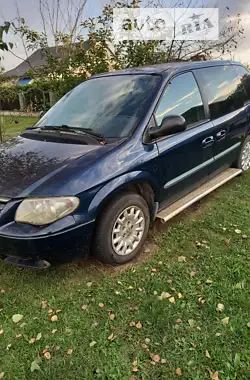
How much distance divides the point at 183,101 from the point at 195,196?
1125mm

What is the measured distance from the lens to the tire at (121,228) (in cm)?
279

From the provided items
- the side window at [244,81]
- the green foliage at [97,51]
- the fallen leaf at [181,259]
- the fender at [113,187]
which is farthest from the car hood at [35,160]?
the green foliage at [97,51]

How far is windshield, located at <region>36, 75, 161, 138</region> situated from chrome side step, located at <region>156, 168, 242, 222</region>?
1.00 m

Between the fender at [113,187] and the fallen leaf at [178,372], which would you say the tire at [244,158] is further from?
the fallen leaf at [178,372]

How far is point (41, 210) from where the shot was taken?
8.12 ft

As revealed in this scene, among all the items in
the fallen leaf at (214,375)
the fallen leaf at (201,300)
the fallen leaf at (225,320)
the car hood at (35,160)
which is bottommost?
the fallen leaf at (201,300)

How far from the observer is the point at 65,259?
267cm

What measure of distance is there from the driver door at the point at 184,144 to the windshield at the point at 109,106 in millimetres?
221

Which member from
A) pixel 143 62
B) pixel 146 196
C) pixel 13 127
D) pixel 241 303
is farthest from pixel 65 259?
pixel 13 127

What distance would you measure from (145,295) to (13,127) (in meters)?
9.64

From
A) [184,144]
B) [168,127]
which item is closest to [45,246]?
[168,127]

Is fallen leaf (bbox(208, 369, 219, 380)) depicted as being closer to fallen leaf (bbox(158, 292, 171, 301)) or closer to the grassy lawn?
the grassy lawn

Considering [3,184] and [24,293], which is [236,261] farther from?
[3,184]

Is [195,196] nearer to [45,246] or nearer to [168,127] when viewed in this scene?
[168,127]
